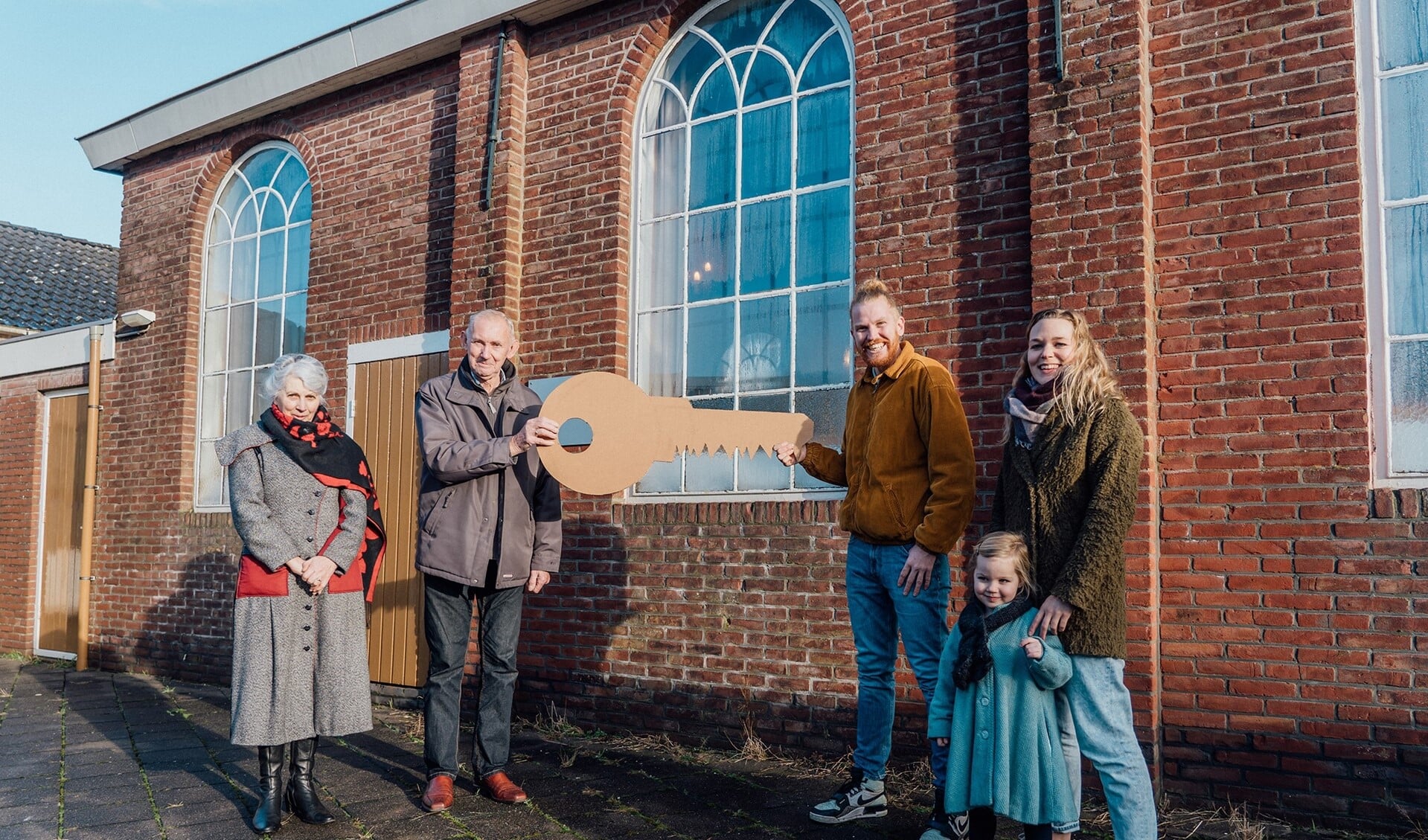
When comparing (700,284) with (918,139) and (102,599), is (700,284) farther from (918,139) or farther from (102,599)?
(102,599)

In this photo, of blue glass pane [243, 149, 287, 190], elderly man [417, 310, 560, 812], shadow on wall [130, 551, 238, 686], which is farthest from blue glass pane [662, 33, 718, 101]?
shadow on wall [130, 551, 238, 686]

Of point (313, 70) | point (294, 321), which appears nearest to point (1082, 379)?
point (313, 70)

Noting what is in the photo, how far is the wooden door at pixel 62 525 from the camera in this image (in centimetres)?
998

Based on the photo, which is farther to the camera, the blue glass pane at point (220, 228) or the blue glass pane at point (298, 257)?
the blue glass pane at point (220, 228)

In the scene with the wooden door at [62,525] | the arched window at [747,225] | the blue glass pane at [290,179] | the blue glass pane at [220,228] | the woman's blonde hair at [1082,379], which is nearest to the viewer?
the woman's blonde hair at [1082,379]

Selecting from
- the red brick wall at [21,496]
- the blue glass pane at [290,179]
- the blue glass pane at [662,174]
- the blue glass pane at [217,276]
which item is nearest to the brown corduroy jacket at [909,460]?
the blue glass pane at [662,174]

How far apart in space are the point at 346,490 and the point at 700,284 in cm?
268

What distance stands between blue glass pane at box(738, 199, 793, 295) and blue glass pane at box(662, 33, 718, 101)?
966 millimetres

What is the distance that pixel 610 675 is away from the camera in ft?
20.0

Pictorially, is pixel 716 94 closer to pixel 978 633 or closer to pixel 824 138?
pixel 824 138

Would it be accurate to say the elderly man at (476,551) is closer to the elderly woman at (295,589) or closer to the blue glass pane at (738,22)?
the elderly woman at (295,589)

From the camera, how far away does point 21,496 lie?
34.9ft

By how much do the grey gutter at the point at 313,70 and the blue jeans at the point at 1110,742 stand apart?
5.23 m

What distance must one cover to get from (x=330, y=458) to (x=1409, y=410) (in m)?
4.37
